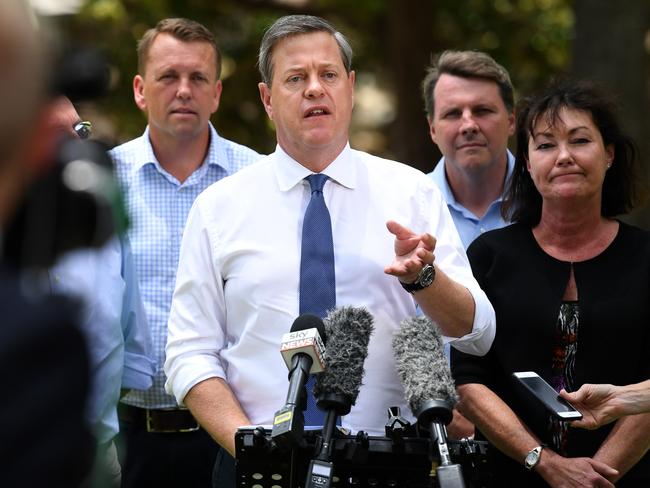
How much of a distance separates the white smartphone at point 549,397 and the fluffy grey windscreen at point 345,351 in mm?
712

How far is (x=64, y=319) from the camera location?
1.53m

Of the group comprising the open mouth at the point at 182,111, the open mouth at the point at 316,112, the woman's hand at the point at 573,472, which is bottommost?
the woman's hand at the point at 573,472

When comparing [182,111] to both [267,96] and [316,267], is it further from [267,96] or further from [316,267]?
[316,267]

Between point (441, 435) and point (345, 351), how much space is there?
0.44m

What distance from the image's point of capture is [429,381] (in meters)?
3.56

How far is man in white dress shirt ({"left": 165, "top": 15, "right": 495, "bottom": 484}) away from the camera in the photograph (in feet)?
14.0

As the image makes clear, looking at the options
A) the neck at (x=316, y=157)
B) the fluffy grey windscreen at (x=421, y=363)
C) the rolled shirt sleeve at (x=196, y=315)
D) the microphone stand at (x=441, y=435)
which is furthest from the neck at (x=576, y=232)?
the microphone stand at (x=441, y=435)

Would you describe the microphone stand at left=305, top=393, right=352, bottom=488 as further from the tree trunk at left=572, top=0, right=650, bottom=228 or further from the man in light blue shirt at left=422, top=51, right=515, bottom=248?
the tree trunk at left=572, top=0, right=650, bottom=228

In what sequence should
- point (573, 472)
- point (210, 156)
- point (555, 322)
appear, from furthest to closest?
point (210, 156), point (555, 322), point (573, 472)

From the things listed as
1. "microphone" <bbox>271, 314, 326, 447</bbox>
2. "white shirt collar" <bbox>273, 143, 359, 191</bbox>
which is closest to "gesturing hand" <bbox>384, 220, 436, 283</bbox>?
"microphone" <bbox>271, 314, 326, 447</bbox>

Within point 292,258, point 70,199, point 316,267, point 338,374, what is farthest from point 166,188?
point 70,199

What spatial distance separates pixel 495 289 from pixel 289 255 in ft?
3.13

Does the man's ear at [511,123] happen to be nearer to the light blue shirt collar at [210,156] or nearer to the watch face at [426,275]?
the light blue shirt collar at [210,156]

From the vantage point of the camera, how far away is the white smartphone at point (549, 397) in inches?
156
